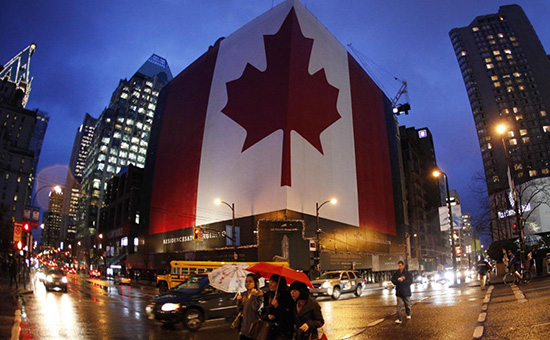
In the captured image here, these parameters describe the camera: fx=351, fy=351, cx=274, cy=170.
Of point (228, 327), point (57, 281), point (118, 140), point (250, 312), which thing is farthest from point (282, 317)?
point (118, 140)

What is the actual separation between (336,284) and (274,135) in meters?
22.5

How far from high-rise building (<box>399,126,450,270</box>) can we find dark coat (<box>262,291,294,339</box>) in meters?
77.6

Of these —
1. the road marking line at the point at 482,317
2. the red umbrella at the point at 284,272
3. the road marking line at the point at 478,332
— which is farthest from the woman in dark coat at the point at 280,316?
the road marking line at the point at 482,317

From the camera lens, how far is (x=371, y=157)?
5597 centimetres

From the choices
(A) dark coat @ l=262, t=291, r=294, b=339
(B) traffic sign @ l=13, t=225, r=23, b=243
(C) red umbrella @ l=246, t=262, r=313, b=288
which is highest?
(B) traffic sign @ l=13, t=225, r=23, b=243

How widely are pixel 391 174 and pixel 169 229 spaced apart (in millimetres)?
38921

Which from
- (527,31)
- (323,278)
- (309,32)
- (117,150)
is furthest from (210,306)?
(527,31)

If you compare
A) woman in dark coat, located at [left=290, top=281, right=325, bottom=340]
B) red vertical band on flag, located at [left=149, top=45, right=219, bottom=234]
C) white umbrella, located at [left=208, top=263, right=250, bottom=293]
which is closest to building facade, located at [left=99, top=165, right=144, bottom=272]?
red vertical band on flag, located at [left=149, top=45, right=219, bottom=234]

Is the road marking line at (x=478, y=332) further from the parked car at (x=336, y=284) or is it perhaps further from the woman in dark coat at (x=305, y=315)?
the parked car at (x=336, y=284)

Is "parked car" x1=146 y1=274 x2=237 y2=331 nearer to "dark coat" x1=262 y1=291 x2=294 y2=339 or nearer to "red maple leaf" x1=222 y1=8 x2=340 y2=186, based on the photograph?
"dark coat" x1=262 y1=291 x2=294 y2=339

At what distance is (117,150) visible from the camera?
128m

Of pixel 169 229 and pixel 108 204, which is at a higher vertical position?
pixel 108 204

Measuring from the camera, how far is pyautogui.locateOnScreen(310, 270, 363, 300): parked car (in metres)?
20.4

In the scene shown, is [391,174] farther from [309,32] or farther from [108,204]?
[108,204]
